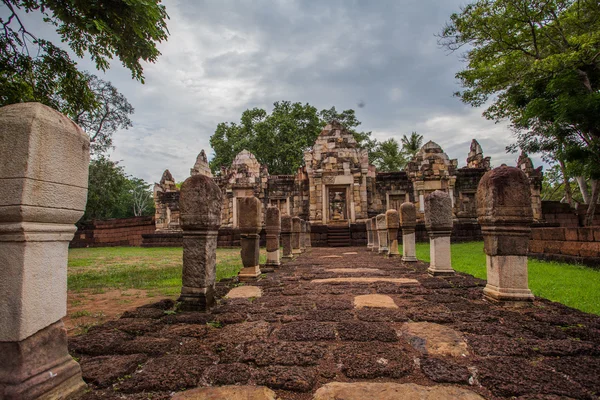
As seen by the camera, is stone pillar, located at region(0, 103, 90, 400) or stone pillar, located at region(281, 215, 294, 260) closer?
stone pillar, located at region(0, 103, 90, 400)

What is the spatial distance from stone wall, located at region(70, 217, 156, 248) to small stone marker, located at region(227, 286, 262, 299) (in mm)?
20779

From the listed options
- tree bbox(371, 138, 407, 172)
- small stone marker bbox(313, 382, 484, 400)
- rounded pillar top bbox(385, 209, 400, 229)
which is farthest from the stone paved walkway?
tree bbox(371, 138, 407, 172)

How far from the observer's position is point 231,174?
1936cm

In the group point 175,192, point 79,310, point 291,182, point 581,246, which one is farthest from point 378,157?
point 79,310

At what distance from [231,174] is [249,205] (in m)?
14.5

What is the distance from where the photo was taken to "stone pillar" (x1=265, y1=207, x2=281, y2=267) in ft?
21.8

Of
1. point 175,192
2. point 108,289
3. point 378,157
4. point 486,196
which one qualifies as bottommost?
point 108,289

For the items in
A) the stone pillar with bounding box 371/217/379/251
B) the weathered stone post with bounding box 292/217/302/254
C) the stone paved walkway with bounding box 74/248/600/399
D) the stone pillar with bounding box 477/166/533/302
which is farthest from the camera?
the stone pillar with bounding box 371/217/379/251

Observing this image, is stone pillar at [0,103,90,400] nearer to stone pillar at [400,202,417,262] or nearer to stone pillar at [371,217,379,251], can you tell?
stone pillar at [400,202,417,262]

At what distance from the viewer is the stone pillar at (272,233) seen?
262 inches

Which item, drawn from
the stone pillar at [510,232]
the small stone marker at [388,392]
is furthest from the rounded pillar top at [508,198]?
the small stone marker at [388,392]

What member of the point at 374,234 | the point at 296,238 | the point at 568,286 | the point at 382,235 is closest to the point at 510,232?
the point at 568,286

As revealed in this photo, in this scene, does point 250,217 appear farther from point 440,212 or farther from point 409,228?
point 409,228

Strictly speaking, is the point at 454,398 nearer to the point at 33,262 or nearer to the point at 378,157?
the point at 33,262
